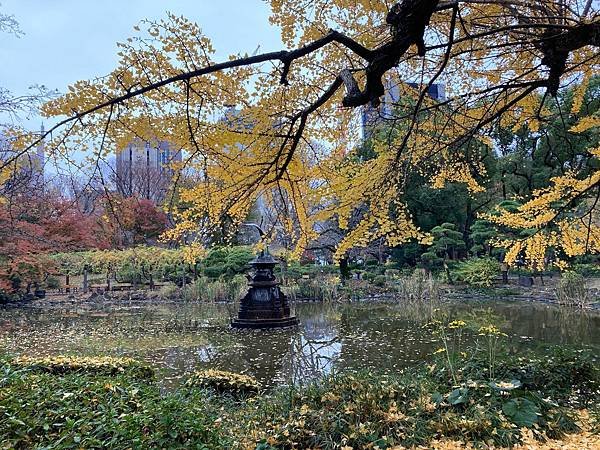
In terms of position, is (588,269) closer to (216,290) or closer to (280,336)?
(280,336)

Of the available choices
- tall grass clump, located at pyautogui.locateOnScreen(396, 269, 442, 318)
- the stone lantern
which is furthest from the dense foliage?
tall grass clump, located at pyautogui.locateOnScreen(396, 269, 442, 318)

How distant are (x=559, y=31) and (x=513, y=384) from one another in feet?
6.96

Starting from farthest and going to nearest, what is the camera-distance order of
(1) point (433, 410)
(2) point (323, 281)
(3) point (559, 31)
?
1. (2) point (323, 281)
2. (1) point (433, 410)
3. (3) point (559, 31)

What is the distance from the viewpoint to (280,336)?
7.83 metres

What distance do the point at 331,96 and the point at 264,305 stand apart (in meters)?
6.47

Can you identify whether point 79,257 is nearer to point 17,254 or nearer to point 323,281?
point 17,254

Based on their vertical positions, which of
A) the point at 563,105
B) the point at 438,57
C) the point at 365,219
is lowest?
the point at 365,219

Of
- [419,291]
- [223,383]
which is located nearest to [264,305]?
[223,383]

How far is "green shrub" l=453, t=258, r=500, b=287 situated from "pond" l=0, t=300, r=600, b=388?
1.80 m

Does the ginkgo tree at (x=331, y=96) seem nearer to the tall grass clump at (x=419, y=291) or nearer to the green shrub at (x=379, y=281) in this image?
the tall grass clump at (x=419, y=291)

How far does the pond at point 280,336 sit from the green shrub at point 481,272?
1.80 metres

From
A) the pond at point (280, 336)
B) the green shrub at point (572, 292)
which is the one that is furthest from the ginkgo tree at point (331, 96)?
the green shrub at point (572, 292)

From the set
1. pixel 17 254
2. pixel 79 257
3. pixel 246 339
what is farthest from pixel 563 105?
pixel 79 257

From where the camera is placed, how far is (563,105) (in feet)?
40.3
